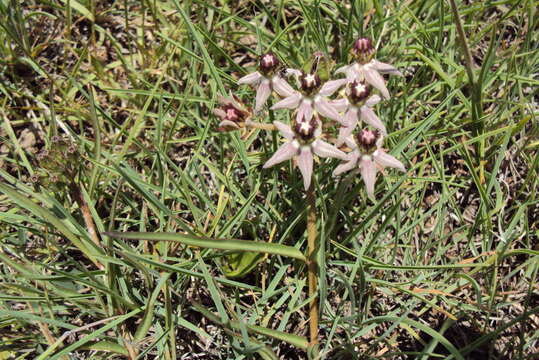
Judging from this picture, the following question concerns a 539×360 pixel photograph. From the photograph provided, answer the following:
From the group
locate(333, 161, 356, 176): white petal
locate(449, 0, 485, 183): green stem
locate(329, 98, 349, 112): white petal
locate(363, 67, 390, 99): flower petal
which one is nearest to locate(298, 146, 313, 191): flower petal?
locate(333, 161, 356, 176): white petal

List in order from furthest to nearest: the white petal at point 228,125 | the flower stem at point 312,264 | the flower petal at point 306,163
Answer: the flower stem at point 312,264
the white petal at point 228,125
the flower petal at point 306,163

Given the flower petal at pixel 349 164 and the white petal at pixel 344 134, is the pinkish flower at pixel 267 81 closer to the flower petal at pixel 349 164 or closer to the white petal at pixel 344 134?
the white petal at pixel 344 134

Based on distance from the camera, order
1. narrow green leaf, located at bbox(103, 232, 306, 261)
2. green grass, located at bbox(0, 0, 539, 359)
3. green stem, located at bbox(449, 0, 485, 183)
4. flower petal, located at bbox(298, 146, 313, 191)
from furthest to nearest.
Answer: green stem, located at bbox(449, 0, 485, 183) < green grass, located at bbox(0, 0, 539, 359) < flower petal, located at bbox(298, 146, 313, 191) < narrow green leaf, located at bbox(103, 232, 306, 261)

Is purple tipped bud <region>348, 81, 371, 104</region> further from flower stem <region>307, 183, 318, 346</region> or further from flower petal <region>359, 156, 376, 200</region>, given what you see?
flower stem <region>307, 183, 318, 346</region>

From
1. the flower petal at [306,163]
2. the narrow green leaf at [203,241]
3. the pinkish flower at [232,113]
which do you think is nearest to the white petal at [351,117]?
the flower petal at [306,163]

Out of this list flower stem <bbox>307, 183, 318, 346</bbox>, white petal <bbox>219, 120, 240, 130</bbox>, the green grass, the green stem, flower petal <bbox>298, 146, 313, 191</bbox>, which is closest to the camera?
flower petal <bbox>298, 146, 313, 191</bbox>

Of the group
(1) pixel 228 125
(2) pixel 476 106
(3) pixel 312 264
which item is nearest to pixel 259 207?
(3) pixel 312 264

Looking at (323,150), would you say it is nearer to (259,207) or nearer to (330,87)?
(330,87)

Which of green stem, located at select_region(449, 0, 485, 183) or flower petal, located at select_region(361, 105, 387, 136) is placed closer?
flower petal, located at select_region(361, 105, 387, 136)
